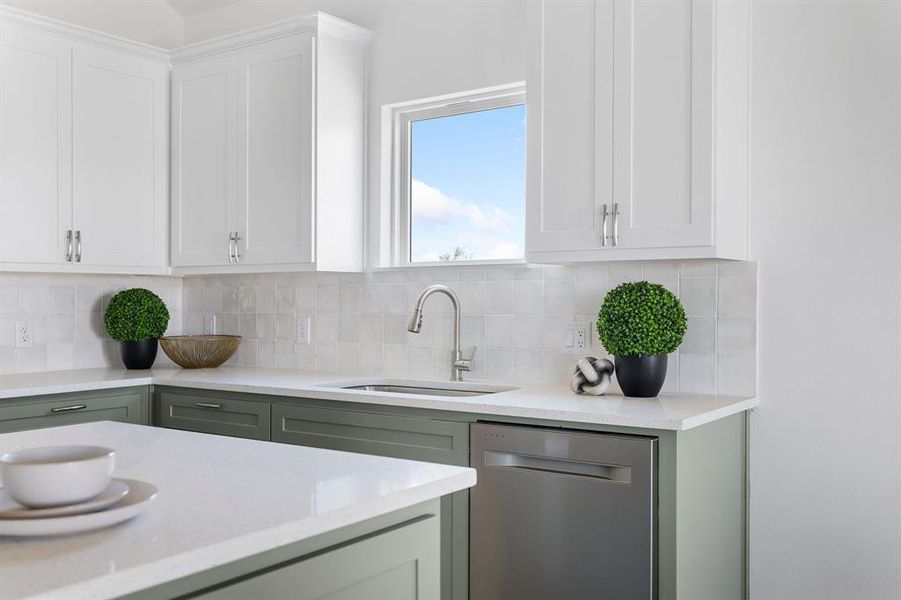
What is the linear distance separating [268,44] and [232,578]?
9.58ft

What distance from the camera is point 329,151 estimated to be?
360 centimetres

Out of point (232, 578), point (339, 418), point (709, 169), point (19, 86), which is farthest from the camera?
point (19, 86)

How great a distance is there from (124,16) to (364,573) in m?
3.69

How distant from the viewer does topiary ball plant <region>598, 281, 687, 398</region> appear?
275 cm

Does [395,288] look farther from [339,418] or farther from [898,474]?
[898,474]

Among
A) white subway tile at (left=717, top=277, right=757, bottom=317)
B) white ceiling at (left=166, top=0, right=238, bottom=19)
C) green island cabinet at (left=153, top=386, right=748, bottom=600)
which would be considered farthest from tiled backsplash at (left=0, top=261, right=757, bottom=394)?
white ceiling at (left=166, top=0, right=238, bottom=19)

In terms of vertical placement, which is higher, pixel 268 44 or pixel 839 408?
pixel 268 44

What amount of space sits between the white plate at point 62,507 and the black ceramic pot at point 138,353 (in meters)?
2.87

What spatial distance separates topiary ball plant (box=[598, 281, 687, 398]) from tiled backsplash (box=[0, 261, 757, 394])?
8.1 inches

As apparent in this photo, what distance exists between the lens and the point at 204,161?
12.9ft

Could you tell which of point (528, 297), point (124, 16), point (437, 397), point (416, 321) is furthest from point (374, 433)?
point (124, 16)

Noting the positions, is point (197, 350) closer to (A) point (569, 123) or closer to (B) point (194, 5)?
(B) point (194, 5)

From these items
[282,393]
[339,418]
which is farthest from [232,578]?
[282,393]

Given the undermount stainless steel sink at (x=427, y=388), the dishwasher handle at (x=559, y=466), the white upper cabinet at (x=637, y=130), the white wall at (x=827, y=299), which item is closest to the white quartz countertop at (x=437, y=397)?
the undermount stainless steel sink at (x=427, y=388)
